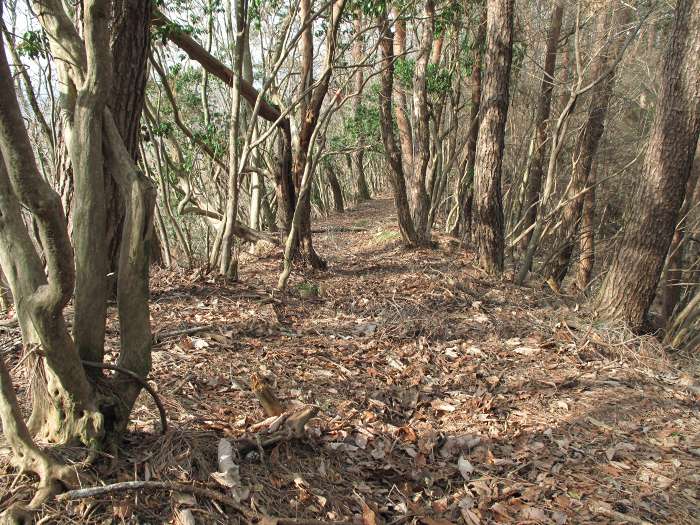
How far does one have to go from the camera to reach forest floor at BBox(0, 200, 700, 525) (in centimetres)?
255

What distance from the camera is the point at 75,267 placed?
2.28 m

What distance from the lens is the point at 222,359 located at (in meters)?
4.01

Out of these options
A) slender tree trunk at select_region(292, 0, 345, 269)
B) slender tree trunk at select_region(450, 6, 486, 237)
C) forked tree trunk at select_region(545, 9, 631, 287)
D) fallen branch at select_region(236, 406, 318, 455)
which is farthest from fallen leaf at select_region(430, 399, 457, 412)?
slender tree trunk at select_region(450, 6, 486, 237)

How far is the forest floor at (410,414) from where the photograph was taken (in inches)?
101

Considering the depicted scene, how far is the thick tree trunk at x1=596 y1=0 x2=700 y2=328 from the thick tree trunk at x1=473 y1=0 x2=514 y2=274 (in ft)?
6.49

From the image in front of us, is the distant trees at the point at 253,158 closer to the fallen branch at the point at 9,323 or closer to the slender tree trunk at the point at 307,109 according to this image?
the slender tree trunk at the point at 307,109

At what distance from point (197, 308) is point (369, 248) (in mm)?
5727

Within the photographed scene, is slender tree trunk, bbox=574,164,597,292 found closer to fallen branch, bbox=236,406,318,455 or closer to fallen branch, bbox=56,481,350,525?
fallen branch, bbox=236,406,318,455

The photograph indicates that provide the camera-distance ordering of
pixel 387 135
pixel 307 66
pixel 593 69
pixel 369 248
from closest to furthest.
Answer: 1. pixel 307 66
2. pixel 387 135
3. pixel 593 69
4. pixel 369 248

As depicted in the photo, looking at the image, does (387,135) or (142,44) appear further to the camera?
(387,135)

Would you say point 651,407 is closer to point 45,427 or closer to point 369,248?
point 45,427

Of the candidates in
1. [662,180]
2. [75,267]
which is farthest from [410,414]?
[662,180]

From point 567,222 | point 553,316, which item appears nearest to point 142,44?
point 553,316

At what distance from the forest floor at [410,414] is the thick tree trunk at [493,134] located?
139 centimetres
